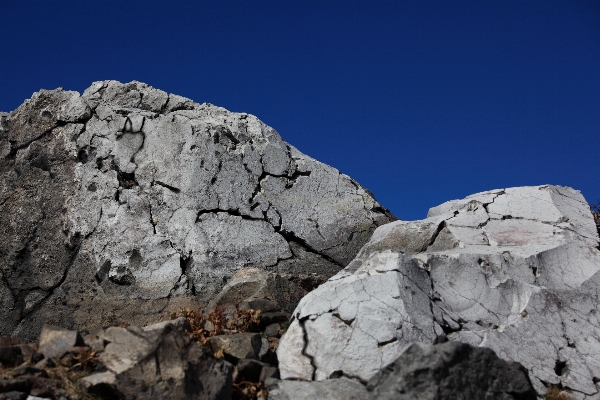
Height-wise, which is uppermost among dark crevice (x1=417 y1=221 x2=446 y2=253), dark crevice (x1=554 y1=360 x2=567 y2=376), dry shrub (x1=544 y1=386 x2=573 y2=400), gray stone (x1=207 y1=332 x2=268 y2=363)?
dark crevice (x1=417 y1=221 x2=446 y2=253)

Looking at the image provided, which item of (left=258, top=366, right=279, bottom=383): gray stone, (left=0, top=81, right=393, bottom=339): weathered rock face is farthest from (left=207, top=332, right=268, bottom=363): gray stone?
(left=0, top=81, right=393, bottom=339): weathered rock face

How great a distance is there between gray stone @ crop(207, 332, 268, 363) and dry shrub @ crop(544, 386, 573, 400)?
245 cm

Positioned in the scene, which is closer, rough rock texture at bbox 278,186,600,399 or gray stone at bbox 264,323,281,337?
rough rock texture at bbox 278,186,600,399

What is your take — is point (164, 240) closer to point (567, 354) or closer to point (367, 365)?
point (367, 365)

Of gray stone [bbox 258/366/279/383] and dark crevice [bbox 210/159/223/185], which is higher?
dark crevice [bbox 210/159/223/185]

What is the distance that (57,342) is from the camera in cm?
474

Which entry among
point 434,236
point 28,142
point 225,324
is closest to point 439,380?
point 225,324

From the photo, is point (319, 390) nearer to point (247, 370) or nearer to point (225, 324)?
point (247, 370)

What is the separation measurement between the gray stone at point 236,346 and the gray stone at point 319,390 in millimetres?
444

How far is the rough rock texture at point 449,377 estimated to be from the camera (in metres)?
4.16

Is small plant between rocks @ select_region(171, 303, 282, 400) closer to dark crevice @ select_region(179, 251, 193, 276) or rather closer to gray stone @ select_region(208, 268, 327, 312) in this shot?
gray stone @ select_region(208, 268, 327, 312)

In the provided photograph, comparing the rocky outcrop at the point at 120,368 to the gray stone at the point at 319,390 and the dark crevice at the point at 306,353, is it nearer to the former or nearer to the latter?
the gray stone at the point at 319,390

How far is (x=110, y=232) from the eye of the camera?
24.4ft

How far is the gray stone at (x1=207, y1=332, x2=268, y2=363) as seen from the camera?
17.0 ft
